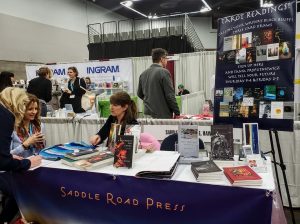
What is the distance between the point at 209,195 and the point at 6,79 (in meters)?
3.25

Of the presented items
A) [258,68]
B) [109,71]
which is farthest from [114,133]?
[109,71]

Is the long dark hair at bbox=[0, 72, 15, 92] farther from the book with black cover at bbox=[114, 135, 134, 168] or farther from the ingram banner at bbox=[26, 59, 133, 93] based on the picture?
the ingram banner at bbox=[26, 59, 133, 93]

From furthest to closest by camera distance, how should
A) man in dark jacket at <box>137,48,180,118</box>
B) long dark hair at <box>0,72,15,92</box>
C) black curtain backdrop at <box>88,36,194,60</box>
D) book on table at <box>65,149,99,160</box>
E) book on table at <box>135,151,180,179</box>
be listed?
black curtain backdrop at <box>88,36,194,60</box> → long dark hair at <box>0,72,15,92</box> → man in dark jacket at <box>137,48,180,118</box> → book on table at <box>65,149,99,160</box> → book on table at <box>135,151,180,179</box>

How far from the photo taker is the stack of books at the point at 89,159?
1712 mm

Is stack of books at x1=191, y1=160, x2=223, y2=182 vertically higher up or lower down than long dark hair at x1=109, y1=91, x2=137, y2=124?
lower down

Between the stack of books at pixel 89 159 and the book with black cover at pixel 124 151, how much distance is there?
0.08m

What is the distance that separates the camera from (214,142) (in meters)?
1.75

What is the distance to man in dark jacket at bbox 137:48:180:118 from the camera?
3.22 m

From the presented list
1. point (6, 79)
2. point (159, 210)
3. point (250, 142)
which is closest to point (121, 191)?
point (159, 210)

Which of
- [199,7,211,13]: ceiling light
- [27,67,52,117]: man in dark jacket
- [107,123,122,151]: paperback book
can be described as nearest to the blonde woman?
[107,123,122,151]: paperback book

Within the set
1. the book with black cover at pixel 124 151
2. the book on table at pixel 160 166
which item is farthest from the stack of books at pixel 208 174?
the book with black cover at pixel 124 151

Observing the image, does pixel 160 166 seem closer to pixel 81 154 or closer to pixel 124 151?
pixel 124 151

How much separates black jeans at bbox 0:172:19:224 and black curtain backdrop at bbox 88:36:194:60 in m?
6.51

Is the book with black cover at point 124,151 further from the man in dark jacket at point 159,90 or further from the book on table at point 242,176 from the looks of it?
the man in dark jacket at point 159,90
